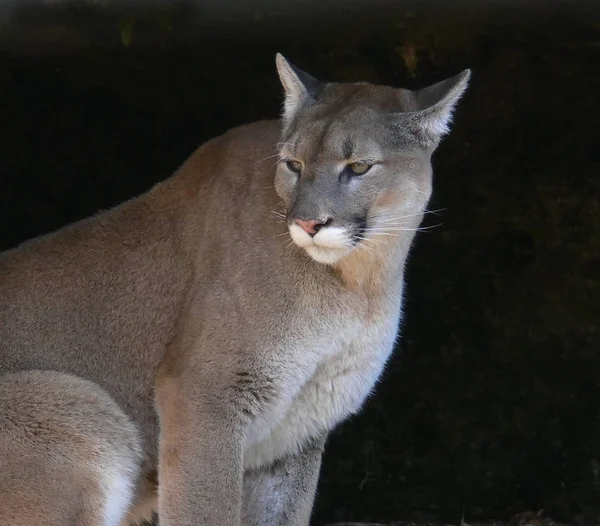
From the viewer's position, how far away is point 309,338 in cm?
363

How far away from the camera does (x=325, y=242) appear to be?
11.5 ft

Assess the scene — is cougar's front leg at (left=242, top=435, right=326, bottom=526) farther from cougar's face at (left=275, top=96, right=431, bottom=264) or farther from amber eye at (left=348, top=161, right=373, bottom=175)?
amber eye at (left=348, top=161, right=373, bottom=175)

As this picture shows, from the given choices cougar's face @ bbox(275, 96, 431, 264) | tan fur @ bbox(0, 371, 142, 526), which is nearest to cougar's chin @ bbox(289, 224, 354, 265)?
cougar's face @ bbox(275, 96, 431, 264)

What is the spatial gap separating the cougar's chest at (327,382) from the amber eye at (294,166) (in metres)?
0.51

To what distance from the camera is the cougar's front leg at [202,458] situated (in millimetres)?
3561

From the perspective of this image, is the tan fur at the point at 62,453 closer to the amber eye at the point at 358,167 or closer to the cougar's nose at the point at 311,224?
the cougar's nose at the point at 311,224

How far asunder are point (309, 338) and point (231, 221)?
49 cm

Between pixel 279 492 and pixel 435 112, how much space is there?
1465mm

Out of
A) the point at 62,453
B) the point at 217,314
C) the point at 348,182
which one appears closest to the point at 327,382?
the point at 217,314

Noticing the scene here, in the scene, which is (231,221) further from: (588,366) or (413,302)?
(588,366)

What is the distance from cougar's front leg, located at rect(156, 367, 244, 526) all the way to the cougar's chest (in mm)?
139

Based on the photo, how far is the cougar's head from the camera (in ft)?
11.5

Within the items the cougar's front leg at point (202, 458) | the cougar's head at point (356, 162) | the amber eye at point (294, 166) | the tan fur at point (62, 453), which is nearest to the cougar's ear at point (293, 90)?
the cougar's head at point (356, 162)

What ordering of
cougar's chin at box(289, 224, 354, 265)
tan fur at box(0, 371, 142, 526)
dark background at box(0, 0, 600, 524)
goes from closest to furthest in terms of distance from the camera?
tan fur at box(0, 371, 142, 526), cougar's chin at box(289, 224, 354, 265), dark background at box(0, 0, 600, 524)
